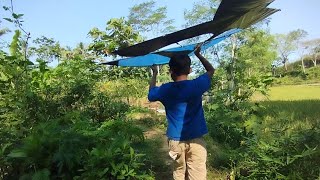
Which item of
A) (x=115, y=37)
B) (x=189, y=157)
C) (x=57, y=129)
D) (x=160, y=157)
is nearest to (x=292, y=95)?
(x=115, y=37)

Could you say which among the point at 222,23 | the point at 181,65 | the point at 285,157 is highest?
the point at 222,23

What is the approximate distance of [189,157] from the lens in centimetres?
333

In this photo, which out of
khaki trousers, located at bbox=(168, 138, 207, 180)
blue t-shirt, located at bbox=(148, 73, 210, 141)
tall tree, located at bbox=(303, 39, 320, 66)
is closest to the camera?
blue t-shirt, located at bbox=(148, 73, 210, 141)

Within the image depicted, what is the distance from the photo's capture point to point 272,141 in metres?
3.82

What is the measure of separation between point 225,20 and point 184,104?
33.2 inches

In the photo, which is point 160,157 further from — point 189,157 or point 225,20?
point 225,20

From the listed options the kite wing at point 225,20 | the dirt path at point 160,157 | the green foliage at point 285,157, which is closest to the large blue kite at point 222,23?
the kite wing at point 225,20

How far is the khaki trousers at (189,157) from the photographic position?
322cm

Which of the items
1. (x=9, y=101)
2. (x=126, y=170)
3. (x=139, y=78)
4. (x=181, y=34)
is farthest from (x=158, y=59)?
(x=139, y=78)

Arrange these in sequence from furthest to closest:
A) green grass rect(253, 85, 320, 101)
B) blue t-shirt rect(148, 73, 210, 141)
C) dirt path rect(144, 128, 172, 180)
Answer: green grass rect(253, 85, 320, 101) → dirt path rect(144, 128, 172, 180) → blue t-shirt rect(148, 73, 210, 141)

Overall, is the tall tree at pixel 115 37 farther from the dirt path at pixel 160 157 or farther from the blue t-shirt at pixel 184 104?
the blue t-shirt at pixel 184 104

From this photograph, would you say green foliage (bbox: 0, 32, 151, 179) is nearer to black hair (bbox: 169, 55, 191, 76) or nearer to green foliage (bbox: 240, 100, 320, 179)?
black hair (bbox: 169, 55, 191, 76)

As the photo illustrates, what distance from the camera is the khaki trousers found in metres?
3.22

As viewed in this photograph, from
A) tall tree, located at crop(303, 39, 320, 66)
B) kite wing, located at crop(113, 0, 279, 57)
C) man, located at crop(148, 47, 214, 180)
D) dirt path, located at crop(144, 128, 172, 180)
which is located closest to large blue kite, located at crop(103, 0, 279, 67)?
kite wing, located at crop(113, 0, 279, 57)
